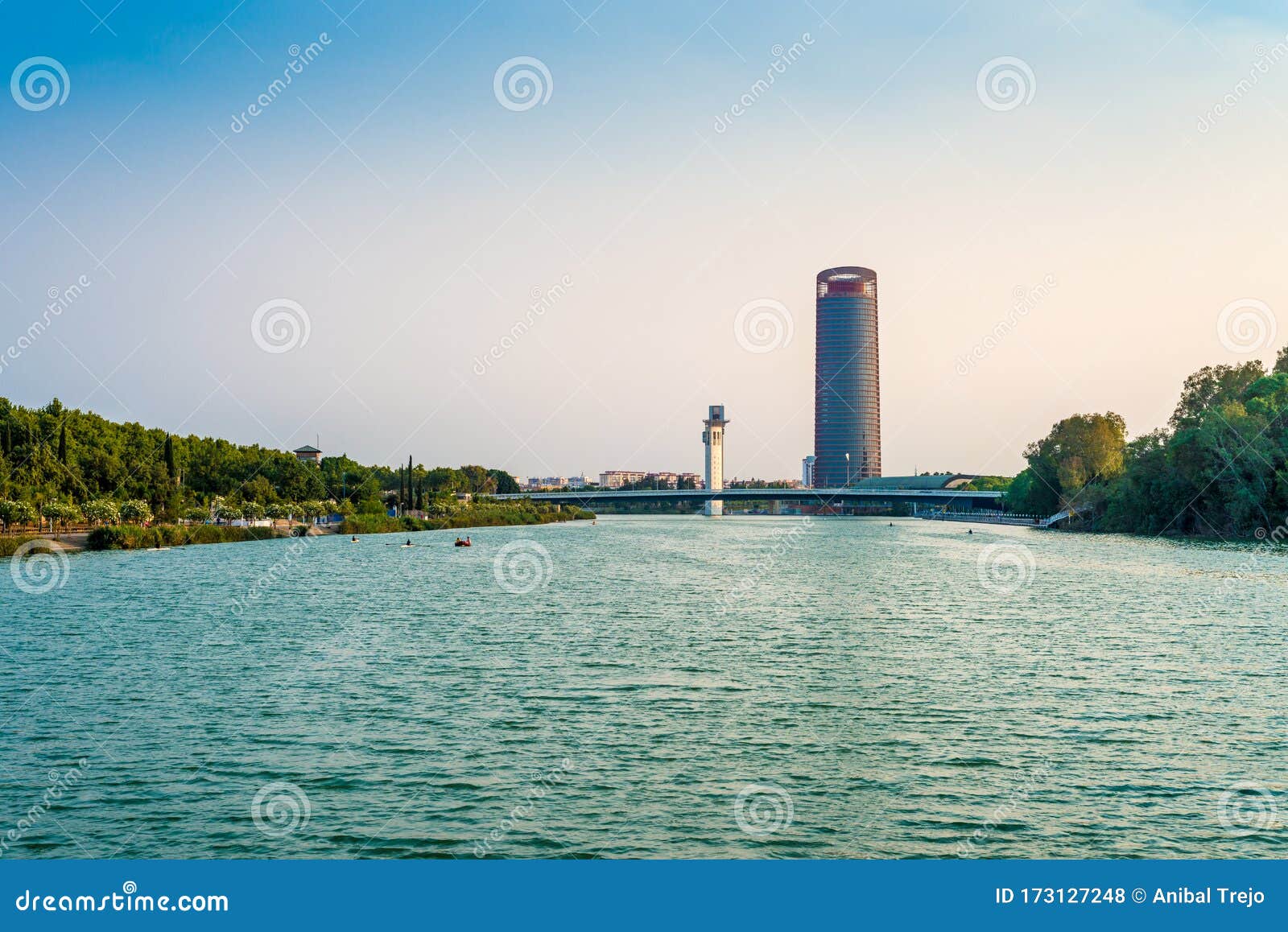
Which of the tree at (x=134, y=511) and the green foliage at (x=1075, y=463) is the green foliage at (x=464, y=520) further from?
the green foliage at (x=1075, y=463)

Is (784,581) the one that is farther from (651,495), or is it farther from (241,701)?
(651,495)

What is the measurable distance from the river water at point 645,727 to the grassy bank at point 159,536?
4291 centimetres

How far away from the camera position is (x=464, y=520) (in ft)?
530

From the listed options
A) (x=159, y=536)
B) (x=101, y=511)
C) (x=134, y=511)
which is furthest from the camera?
(x=134, y=511)

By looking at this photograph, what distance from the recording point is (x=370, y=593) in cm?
5166

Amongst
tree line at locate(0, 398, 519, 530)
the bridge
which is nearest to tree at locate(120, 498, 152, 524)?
tree line at locate(0, 398, 519, 530)

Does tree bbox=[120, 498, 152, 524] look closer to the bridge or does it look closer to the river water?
the river water

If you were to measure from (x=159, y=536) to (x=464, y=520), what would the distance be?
71177 mm

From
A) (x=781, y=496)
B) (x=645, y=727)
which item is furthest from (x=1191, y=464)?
(x=645, y=727)

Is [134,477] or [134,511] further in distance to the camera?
[134,477]

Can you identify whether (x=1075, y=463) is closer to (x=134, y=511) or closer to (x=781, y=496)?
(x=781, y=496)

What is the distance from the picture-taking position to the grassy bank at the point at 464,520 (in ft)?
448

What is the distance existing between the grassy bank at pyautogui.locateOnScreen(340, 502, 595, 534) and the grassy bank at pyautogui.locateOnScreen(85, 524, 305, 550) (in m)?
24.9

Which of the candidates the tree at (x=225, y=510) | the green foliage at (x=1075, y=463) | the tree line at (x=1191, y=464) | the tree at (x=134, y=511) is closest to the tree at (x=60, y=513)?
the tree at (x=134, y=511)
